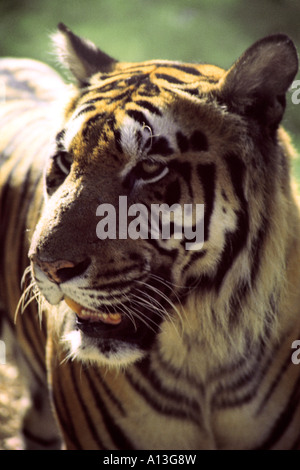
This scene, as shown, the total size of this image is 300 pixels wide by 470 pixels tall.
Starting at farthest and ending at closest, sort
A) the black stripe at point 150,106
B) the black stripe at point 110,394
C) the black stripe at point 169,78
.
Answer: the black stripe at point 110,394
the black stripe at point 169,78
the black stripe at point 150,106

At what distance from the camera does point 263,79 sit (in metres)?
1.34

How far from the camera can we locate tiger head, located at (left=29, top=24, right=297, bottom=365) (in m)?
1.26

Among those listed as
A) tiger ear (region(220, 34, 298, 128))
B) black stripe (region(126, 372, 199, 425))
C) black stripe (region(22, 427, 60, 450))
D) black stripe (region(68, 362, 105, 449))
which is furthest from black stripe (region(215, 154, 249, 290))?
black stripe (region(22, 427, 60, 450))

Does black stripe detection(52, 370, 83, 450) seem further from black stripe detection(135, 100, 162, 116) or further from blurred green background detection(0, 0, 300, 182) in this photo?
blurred green background detection(0, 0, 300, 182)

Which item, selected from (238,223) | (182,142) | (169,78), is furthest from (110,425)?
(169,78)

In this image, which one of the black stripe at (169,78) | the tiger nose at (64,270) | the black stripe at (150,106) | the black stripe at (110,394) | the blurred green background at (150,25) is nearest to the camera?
the tiger nose at (64,270)

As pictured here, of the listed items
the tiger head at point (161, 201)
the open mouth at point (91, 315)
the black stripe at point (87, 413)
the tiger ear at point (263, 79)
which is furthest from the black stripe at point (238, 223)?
the black stripe at point (87, 413)

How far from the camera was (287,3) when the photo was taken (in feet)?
14.9

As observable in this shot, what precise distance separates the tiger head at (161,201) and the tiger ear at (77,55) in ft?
0.60

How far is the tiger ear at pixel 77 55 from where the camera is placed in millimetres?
1620

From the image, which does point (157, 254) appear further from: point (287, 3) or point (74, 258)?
point (287, 3)

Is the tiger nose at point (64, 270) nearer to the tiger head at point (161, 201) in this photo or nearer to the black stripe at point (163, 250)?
the tiger head at point (161, 201)

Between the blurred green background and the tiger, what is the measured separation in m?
3.18
